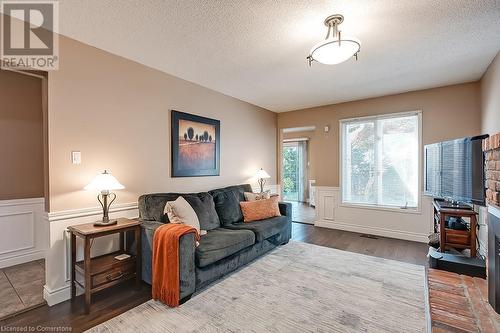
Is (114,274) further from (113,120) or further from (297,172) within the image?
(297,172)

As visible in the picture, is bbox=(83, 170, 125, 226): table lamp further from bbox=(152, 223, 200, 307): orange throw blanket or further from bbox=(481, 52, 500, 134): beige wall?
bbox=(481, 52, 500, 134): beige wall

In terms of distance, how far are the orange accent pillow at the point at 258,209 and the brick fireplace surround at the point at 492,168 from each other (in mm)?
2403

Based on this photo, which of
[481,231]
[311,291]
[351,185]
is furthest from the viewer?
[351,185]

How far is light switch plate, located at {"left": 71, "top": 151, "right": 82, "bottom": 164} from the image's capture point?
93.4 inches

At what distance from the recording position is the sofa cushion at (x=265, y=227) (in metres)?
3.12

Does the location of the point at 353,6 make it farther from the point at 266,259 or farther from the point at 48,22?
the point at 266,259

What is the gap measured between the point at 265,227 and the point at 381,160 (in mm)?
2659

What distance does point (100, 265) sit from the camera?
2.24 m

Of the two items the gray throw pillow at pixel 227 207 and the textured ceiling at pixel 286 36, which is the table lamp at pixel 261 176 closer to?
the gray throw pillow at pixel 227 207

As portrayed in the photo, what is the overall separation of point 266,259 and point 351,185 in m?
2.52

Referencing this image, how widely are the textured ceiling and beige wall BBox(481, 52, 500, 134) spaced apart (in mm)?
126

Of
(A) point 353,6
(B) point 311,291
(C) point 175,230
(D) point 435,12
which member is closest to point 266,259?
(B) point 311,291

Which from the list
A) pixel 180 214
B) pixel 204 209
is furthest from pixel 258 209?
pixel 180 214

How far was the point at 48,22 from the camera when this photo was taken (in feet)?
6.89
